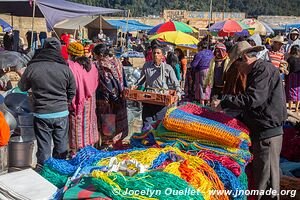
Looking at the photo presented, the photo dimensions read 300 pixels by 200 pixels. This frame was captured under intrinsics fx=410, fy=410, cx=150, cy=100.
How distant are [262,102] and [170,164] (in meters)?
1.08

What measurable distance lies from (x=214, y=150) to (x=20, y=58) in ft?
20.9

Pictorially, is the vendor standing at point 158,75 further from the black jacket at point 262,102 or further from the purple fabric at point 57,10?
the purple fabric at point 57,10

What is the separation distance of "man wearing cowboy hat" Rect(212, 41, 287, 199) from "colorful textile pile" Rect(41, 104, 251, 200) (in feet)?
0.72

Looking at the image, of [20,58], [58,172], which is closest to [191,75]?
[20,58]

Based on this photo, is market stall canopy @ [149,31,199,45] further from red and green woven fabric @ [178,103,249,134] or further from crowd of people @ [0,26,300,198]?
red and green woven fabric @ [178,103,249,134]

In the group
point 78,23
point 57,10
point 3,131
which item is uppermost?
point 57,10

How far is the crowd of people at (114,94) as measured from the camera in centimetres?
322

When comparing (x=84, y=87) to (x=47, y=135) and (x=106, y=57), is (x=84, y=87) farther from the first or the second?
(x=47, y=135)

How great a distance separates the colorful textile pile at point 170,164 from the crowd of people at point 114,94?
326 millimetres

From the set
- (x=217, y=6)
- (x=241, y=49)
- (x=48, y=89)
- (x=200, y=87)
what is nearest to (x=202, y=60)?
(x=200, y=87)

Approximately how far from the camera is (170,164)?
2406 mm

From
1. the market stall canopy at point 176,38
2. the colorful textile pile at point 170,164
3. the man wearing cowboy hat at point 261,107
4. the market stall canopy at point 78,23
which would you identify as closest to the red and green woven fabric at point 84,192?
the colorful textile pile at point 170,164

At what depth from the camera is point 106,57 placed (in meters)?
5.17

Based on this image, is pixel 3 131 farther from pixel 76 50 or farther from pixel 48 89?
pixel 76 50
